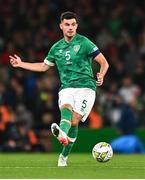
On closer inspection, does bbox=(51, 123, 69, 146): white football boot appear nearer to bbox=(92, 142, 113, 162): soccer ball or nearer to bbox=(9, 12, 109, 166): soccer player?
bbox=(9, 12, 109, 166): soccer player

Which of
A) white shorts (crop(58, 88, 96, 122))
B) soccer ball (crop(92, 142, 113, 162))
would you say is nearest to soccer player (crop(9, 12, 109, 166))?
white shorts (crop(58, 88, 96, 122))

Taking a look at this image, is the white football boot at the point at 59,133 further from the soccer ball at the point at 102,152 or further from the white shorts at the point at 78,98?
the soccer ball at the point at 102,152

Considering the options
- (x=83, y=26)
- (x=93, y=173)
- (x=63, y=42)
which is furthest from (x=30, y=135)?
(x=93, y=173)

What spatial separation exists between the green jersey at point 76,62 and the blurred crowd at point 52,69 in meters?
8.48

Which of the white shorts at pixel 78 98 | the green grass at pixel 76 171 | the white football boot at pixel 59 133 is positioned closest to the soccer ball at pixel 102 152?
the green grass at pixel 76 171

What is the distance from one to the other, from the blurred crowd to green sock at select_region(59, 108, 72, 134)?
28.6 feet

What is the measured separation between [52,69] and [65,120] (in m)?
11.0

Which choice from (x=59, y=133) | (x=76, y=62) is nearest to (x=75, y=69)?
(x=76, y=62)

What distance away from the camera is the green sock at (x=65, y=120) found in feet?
42.6

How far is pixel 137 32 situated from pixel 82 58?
12.0 meters

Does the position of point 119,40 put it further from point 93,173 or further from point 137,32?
point 93,173

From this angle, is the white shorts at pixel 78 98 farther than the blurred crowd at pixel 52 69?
No

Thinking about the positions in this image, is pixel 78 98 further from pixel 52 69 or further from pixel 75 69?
pixel 52 69

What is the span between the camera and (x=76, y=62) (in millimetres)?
13523
